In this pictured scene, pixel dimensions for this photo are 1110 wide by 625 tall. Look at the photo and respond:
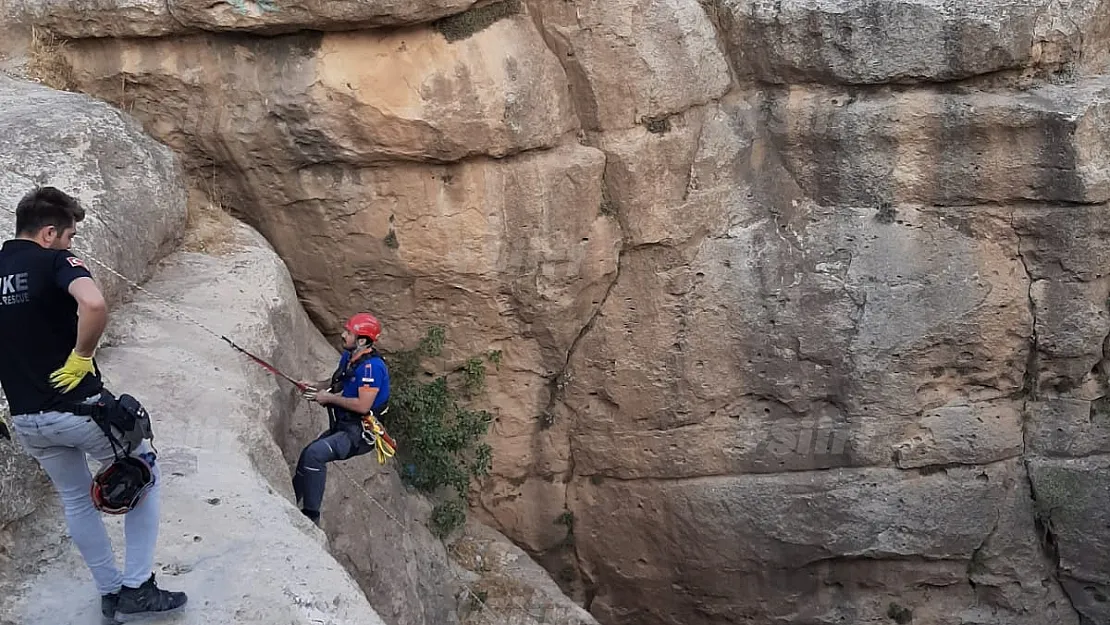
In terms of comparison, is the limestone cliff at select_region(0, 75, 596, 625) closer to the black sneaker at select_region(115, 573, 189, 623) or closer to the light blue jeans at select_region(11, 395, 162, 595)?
the black sneaker at select_region(115, 573, 189, 623)

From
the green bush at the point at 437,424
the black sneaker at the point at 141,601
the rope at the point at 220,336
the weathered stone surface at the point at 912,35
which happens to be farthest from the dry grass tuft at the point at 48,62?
the weathered stone surface at the point at 912,35

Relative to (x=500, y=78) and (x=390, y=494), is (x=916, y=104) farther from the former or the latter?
(x=390, y=494)

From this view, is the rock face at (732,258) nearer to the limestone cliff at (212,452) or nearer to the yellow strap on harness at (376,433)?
the limestone cliff at (212,452)

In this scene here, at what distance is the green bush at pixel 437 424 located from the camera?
8.36 metres

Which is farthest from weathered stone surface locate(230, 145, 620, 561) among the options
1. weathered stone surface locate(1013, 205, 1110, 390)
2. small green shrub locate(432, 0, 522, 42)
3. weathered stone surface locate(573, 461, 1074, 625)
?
weathered stone surface locate(1013, 205, 1110, 390)

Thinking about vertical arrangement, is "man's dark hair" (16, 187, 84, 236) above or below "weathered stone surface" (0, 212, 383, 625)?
above

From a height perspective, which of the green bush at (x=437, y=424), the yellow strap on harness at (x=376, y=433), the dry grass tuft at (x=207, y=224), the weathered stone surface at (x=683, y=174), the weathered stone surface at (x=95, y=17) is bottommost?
the green bush at (x=437, y=424)

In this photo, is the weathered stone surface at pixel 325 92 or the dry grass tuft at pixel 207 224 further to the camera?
the weathered stone surface at pixel 325 92

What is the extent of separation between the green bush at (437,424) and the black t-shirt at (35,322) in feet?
14.2

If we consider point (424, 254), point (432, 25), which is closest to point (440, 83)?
point (432, 25)

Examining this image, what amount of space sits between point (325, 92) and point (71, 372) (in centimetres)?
389

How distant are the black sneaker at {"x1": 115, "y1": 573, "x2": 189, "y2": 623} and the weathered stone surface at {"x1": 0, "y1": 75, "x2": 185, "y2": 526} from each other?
2.26 m

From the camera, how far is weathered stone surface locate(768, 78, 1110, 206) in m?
8.19

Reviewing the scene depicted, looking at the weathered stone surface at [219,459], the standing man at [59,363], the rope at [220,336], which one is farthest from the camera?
the rope at [220,336]
